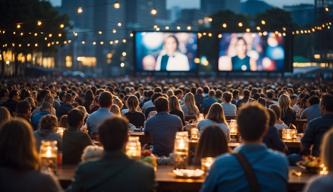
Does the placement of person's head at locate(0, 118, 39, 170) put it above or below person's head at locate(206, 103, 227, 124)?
above

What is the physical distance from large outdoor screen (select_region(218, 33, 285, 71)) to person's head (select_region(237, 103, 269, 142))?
5564 centimetres

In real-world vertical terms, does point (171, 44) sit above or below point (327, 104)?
above

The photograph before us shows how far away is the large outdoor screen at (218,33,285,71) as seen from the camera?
63.3m

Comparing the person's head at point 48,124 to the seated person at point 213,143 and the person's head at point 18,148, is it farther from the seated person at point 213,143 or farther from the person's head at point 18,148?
the person's head at point 18,148

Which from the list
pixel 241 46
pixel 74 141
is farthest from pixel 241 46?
pixel 74 141

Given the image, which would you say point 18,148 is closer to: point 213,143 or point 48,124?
point 213,143

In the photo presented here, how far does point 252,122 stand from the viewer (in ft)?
24.8

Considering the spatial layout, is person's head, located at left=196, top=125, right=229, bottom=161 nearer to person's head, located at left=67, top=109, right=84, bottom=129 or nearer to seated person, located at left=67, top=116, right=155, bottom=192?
person's head, located at left=67, top=109, right=84, bottom=129

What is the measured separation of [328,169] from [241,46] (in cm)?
5697

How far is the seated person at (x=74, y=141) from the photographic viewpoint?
38.9 ft

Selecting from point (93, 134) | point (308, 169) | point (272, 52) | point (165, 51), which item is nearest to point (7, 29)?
point (165, 51)

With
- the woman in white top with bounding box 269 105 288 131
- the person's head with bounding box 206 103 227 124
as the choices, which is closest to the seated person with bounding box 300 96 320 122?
the woman in white top with bounding box 269 105 288 131

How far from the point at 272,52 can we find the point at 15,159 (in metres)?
57.1

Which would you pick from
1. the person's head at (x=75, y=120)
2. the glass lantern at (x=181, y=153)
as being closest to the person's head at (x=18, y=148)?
the glass lantern at (x=181, y=153)
